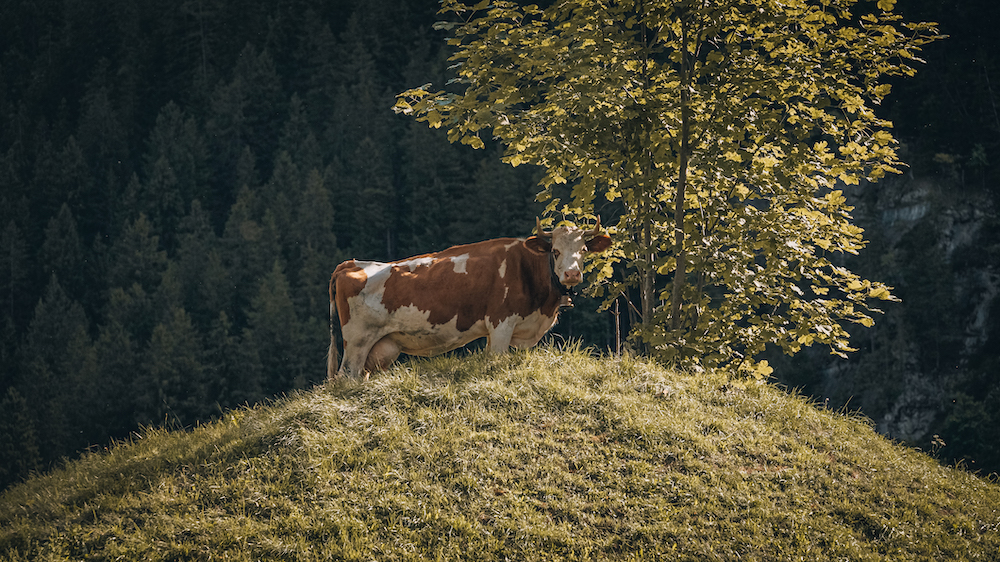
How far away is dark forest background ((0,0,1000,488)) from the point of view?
64688 mm

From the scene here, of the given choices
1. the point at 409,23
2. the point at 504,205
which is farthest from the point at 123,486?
the point at 409,23

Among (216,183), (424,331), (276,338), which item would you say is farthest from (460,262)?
(216,183)

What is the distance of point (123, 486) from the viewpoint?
24.0 feet

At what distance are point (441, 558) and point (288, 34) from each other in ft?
343

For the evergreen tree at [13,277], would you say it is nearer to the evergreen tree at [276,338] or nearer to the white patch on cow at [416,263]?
the evergreen tree at [276,338]

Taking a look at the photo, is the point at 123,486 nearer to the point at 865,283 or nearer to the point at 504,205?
the point at 865,283

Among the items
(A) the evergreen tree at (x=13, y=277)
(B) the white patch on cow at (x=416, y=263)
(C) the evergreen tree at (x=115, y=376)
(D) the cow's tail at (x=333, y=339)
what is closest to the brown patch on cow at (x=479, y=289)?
(B) the white patch on cow at (x=416, y=263)

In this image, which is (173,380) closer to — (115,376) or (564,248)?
(115,376)

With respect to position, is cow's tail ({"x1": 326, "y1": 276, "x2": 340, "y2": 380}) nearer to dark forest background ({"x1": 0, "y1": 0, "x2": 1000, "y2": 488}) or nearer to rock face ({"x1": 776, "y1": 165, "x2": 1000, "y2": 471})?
dark forest background ({"x1": 0, "y1": 0, "x2": 1000, "y2": 488})

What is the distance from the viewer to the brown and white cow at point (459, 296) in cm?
903

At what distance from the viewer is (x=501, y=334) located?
29.7 feet

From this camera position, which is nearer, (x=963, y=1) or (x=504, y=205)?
(x=504, y=205)

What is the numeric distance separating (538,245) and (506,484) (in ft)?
8.98

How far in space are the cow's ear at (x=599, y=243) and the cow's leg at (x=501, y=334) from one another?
3.92 ft
